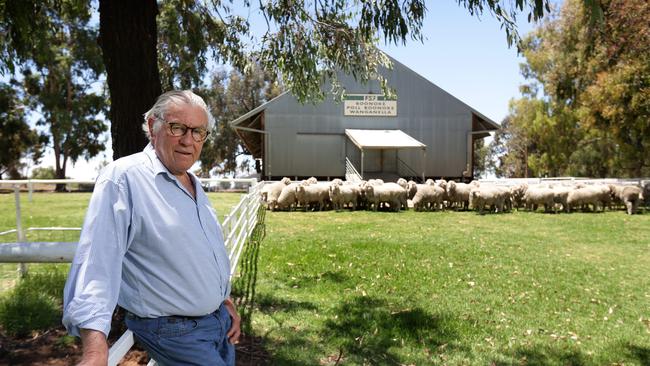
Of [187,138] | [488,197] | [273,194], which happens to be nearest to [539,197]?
[488,197]

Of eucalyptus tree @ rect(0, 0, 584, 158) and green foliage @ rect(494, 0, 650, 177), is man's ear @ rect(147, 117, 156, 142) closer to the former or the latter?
eucalyptus tree @ rect(0, 0, 584, 158)

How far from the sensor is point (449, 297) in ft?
21.8

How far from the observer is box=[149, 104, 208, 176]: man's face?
7.46ft

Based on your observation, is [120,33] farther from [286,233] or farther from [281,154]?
[281,154]

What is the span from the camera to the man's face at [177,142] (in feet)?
7.46

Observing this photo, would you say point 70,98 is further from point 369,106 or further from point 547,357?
point 547,357

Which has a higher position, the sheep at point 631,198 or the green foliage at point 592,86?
the green foliage at point 592,86

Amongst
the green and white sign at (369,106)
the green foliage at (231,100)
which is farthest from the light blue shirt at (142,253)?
the green foliage at (231,100)

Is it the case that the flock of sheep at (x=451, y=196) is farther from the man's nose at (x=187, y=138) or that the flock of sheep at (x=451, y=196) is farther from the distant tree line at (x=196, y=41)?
the man's nose at (x=187, y=138)

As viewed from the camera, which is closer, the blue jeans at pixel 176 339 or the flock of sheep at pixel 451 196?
the blue jeans at pixel 176 339

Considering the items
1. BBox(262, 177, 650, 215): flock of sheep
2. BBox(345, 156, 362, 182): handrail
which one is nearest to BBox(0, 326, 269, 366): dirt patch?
BBox(262, 177, 650, 215): flock of sheep

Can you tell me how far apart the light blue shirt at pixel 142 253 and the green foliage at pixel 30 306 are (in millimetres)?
3330

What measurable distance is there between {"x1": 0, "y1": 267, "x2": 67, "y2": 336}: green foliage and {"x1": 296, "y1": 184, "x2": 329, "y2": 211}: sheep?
45.5 ft

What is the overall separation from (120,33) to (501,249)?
8.69 metres
